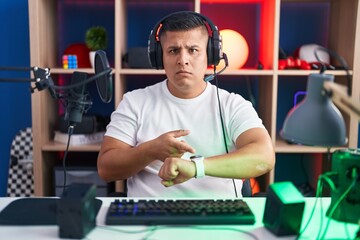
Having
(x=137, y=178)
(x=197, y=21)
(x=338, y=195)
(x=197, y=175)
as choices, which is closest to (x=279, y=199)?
(x=338, y=195)

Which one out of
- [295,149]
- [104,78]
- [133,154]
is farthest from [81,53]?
[104,78]

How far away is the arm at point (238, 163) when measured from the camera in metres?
1.06

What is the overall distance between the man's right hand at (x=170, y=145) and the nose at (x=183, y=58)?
33 centimetres

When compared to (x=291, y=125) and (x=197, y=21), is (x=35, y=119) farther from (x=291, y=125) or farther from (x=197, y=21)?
(x=291, y=125)

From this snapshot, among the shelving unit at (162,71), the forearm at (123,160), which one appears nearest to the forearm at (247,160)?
the forearm at (123,160)

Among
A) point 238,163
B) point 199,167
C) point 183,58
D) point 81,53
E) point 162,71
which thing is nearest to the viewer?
point 199,167

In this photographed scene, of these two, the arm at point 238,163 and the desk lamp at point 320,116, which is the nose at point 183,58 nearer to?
the arm at point 238,163

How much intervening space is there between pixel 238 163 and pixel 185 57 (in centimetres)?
45

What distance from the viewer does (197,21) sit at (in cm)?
148

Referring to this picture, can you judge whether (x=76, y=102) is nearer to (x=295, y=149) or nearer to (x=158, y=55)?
(x=158, y=55)

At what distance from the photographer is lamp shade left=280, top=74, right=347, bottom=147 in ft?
2.33

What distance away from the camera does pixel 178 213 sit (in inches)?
36.2

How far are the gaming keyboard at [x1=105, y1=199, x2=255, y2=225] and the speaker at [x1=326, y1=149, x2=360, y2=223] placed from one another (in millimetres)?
195

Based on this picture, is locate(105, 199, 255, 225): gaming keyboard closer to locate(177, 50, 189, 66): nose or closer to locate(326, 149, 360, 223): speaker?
locate(326, 149, 360, 223): speaker
